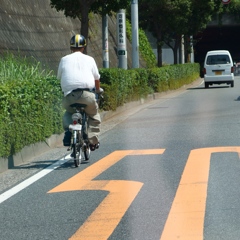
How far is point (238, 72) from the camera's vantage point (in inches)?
2894

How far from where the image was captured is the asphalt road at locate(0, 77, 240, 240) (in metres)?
7.07

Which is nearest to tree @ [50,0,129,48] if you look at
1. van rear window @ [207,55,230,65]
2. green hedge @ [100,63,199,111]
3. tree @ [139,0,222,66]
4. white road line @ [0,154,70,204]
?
green hedge @ [100,63,199,111]

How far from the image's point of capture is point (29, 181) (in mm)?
10344

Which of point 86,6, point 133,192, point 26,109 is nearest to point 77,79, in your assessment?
point 26,109

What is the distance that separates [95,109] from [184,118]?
27.9 ft

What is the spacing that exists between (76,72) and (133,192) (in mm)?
3159

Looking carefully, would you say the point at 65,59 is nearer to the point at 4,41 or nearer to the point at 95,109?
the point at 95,109

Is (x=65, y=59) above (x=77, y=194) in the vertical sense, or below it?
above

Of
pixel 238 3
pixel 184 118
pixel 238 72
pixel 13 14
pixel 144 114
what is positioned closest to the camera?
pixel 184 118

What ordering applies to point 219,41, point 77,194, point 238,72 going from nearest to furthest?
point 77,194 < point 238,72 < point 219,41

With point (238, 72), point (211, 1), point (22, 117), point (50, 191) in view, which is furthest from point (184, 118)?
point (238, 72)

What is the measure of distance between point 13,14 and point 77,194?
21653 mm

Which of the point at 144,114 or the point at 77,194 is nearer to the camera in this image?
the point at 77,194

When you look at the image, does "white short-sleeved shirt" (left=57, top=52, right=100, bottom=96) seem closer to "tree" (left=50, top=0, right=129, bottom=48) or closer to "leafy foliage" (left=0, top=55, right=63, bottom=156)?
"leafy foliage" (left=0, top=55, right=63, bottom=156)
